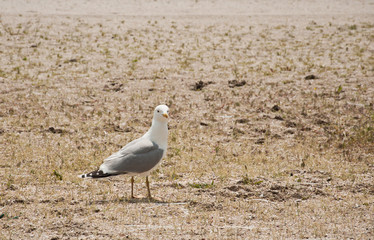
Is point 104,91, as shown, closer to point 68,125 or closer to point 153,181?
point 68,125

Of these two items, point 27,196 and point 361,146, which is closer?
point 27,196

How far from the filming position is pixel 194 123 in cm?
1135

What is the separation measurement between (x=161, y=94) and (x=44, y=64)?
4245mm

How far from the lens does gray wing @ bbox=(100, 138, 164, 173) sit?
6.98 meters

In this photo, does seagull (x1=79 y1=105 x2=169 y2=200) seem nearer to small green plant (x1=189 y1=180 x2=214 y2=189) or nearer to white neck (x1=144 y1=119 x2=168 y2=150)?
white neck (x1=144 y1=119 x2=168 y2=150)

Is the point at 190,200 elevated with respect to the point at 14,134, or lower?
lower

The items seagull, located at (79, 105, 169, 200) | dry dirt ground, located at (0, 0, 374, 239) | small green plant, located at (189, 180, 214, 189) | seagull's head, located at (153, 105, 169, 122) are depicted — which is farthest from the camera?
small green plant, located at (189, 180, 214, 189)

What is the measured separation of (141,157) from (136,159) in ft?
0.24

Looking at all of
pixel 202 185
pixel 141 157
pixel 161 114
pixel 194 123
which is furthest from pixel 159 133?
pixel 194 123

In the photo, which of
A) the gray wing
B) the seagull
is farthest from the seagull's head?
the gray wing

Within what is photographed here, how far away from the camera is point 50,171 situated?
8234 mm

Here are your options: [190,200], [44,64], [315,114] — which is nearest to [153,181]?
[190,200]

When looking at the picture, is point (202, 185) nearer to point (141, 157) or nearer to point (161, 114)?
point (141, 157)

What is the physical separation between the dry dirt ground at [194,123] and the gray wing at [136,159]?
0.44 meters
